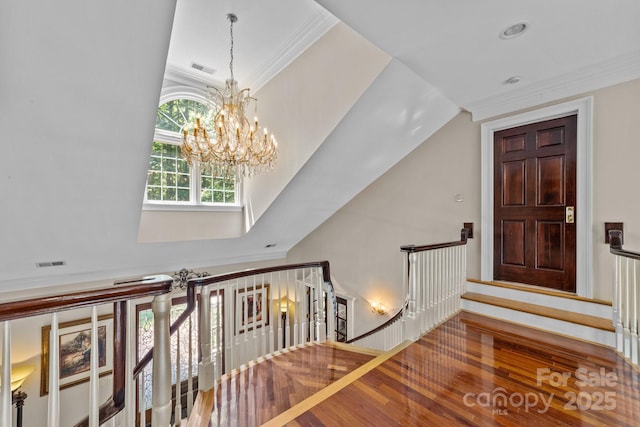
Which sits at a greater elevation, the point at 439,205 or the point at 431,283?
the point at 439,205

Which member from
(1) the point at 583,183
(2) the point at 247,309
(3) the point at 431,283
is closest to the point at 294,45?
(2) the point at 247,309

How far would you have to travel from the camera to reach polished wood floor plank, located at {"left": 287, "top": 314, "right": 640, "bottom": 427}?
69.1 inches

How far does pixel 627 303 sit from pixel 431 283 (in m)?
1.59

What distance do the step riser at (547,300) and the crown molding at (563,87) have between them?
7.50ft

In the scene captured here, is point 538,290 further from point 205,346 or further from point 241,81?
point 241,81

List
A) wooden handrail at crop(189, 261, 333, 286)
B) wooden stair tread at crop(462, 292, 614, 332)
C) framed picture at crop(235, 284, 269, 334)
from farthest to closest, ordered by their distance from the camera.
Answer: wooden stair tread at crop(462, 292, 614, 332) < framed picture at crop(235, 284, 269, 334) < wooden handrail at crop(189, 261, 333, 286)

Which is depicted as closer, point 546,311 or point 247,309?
point 247,309

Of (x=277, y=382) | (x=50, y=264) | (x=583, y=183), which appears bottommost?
(x=277, y=382)

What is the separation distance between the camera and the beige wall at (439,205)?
9.12 ft

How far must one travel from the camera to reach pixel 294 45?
3799 mm

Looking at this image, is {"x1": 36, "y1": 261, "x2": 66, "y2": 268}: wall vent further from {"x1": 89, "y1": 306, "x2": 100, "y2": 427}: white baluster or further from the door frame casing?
→ the door frame casing

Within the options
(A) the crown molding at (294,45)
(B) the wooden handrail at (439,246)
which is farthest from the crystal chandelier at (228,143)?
A: (B) the wooden handrail at (439,246)

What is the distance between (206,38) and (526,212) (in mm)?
4729

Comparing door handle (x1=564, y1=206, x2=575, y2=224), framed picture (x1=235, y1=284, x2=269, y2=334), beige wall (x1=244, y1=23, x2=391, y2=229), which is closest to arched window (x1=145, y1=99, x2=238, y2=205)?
beige wall (x1=244, y1=23, x2=391, y2=229)
